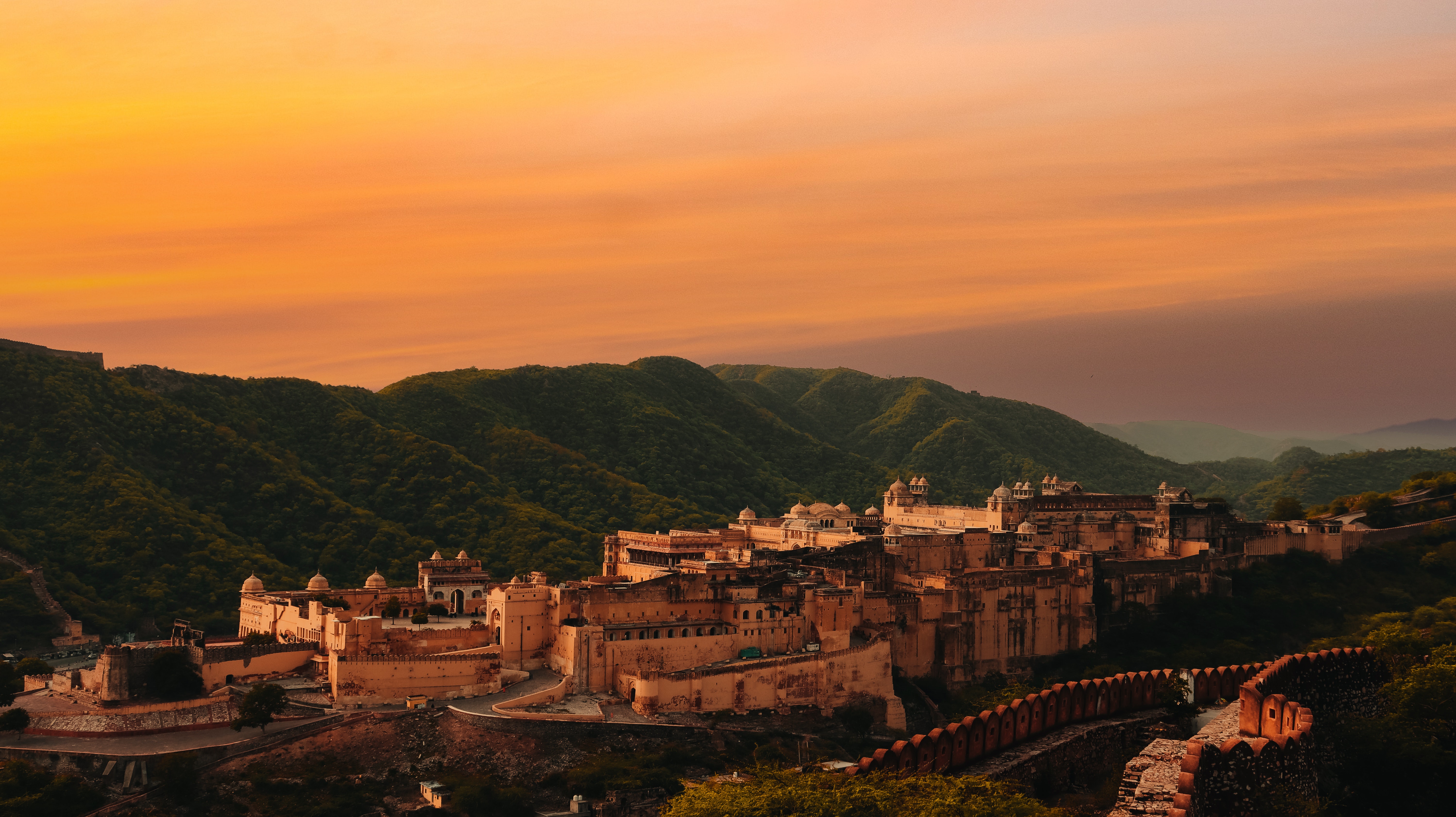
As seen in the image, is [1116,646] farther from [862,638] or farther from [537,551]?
[537,551]

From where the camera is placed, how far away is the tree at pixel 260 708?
45375mm

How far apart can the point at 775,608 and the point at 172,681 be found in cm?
2264

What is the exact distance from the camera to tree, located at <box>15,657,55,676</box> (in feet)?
173

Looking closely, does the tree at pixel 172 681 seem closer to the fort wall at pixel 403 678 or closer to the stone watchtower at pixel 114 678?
the stone watchtower at pixel 114 678

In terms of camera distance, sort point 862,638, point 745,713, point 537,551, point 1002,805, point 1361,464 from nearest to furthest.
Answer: point 1002,805 < point 745,713 < point 862,638 < point 537,551 < point 1361,464

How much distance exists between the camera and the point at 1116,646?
214 feet

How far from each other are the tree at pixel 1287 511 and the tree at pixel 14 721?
69620 millimetres

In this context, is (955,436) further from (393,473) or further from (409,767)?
(409,767)

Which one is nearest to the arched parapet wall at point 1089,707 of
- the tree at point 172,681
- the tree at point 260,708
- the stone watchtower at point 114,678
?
the tree at point 260,708

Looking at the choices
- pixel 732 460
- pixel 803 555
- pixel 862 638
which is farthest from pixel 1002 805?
pixel 732 460

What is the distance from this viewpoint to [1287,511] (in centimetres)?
8588

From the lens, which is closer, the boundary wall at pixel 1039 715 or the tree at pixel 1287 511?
the boundary wall at pixel 1039 715

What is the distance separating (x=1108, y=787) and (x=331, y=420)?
85898 millimetres

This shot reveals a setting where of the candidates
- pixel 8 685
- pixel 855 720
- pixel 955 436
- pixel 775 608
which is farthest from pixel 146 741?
pixel 955 436
